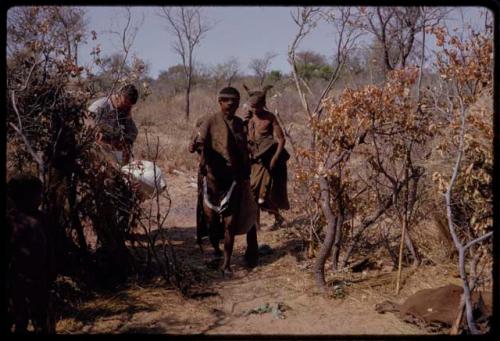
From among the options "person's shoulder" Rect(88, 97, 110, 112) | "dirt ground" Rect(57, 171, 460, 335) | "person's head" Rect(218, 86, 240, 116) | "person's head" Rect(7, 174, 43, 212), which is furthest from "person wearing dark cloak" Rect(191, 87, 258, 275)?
"person's head" Rect(7, 174, 43, 212)

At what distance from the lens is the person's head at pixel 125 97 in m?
5.90

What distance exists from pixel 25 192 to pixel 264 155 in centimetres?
397

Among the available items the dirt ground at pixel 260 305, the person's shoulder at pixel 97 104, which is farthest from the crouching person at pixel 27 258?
the person's shoulder at pixel 97 104

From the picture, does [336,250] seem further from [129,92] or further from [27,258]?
[27,258]

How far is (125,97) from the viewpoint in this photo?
19.7 ft

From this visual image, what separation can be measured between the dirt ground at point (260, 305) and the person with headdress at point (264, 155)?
128cm

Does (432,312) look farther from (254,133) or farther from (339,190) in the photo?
(254,133)

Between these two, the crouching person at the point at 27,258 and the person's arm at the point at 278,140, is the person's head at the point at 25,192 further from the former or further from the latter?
the person's arm at the point at 278,140

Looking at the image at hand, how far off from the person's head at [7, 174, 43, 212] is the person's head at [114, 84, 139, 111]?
2335 millimetres

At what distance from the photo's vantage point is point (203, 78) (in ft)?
111

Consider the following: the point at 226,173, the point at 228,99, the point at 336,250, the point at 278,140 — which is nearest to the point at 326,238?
the point at 336,250

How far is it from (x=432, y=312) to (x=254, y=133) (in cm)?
366

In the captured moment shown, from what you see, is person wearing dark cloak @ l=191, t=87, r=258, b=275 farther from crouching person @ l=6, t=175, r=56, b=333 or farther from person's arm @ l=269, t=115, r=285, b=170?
crouching person @ l=6, t=175, r=56, b=333

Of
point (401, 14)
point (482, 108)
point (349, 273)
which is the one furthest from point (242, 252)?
point (401, 14)
